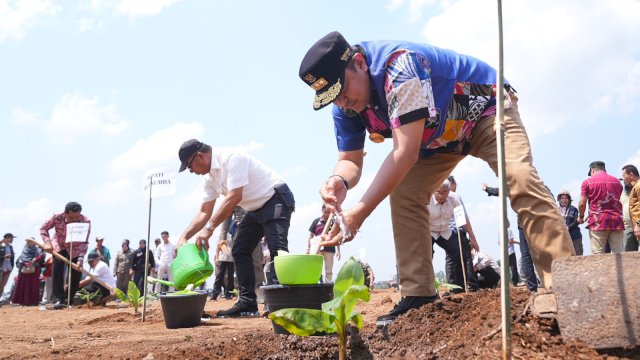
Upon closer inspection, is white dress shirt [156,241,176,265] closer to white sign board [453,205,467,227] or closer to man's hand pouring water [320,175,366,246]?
white sign board [453,205,467,227]

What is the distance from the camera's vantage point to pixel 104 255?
1317 centimetres

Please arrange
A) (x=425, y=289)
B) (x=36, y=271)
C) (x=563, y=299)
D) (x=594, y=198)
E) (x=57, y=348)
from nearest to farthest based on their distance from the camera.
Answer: (x=563, y=299), (x=425, y=289), (x=57, y=348), (x=594, y=198), (x=36, y=271)

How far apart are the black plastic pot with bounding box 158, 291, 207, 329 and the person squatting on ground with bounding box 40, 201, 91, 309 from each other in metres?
4.70

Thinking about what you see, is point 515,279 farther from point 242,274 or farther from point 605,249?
point 242,274

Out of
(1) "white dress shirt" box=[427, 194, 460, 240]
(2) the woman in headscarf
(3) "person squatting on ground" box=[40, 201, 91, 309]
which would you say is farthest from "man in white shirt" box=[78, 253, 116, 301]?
(1) "white dress shirt" box=[427, 194, 460, 240]

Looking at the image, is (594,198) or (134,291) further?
(594,198)

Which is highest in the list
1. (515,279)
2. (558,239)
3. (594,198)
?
(594,198)

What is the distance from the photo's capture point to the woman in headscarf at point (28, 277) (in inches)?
456

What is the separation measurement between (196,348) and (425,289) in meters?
1.28

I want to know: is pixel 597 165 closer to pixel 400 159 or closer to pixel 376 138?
pixel 376 138

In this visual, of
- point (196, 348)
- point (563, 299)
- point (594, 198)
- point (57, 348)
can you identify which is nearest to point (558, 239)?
point (563, 299)

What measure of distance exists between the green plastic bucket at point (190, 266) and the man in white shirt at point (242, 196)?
0.25m

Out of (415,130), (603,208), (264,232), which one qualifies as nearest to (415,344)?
(415,130)

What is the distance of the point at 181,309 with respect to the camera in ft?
14.5
